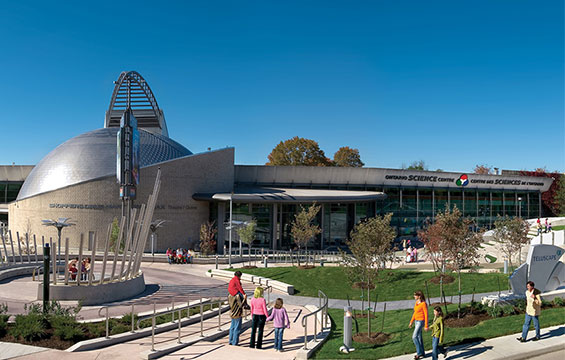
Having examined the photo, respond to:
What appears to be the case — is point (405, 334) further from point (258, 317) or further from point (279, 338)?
point (258, 317)

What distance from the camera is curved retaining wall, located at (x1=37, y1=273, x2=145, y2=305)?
20.2 m

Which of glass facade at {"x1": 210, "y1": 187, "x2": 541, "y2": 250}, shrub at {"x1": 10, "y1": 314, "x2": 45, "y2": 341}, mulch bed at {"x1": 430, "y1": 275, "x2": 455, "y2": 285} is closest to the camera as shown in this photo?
shrub at {"x1": 10, "y1": 314, "x2": 45, "y2": 341}

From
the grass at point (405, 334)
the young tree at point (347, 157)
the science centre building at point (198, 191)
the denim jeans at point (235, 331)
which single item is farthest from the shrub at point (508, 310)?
the young tree at point (347, 157)

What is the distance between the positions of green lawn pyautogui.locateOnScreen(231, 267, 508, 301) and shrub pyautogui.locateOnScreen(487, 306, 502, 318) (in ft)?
15.6

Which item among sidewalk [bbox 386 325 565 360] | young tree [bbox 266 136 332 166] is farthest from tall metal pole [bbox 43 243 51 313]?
young tree [bbox 266 136 332 166]

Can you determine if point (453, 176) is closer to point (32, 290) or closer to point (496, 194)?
point (496, 194)

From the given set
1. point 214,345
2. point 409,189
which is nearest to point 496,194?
point 409,189

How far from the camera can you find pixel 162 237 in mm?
43250

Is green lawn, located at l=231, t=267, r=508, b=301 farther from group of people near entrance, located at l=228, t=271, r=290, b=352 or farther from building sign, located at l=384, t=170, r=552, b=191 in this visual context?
building sign, located at l=384, t=170, r=552, b=191

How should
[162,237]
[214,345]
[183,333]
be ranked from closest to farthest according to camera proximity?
[214,345] → [183,333] → [162,237]

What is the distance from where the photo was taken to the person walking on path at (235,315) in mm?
13102

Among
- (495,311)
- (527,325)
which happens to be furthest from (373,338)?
(495,311)

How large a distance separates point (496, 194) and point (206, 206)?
4832 centimetres

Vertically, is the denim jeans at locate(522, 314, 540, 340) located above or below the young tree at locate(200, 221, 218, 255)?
below
